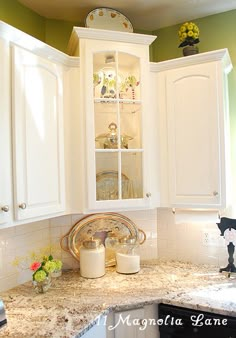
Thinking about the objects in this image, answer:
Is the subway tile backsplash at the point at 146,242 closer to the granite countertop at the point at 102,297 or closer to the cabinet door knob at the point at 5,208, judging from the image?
the granite countertop at the point at 102,297

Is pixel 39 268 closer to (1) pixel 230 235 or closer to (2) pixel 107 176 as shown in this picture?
(2) pixel 107 176

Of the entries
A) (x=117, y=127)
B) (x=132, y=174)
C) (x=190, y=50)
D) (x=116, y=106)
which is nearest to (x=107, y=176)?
(x=132, y=174)

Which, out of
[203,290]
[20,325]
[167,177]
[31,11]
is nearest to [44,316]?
[20,325]

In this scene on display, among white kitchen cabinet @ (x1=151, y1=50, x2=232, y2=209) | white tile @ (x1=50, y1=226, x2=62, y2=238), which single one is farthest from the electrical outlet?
white tile @ (x1=50, y1=226, x2=62, y2=238)

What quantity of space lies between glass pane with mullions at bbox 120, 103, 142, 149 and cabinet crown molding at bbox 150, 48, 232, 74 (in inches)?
12.0

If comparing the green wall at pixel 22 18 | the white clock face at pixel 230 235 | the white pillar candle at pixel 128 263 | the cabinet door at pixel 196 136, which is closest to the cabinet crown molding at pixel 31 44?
the green wall at pixel 22 18

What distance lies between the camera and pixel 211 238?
2.08 meters

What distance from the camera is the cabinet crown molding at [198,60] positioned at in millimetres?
1804

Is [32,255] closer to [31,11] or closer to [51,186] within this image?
[51,186]

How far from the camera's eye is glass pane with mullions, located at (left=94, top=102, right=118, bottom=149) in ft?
6.01

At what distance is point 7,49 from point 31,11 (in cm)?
72

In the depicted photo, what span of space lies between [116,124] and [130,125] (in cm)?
10

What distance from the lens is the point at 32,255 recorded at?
6.19 ft

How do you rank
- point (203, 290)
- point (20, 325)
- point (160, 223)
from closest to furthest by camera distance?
point (20, 325), point (203, 290), point (160, 223)
